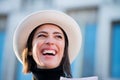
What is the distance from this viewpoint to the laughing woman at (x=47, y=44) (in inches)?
52.3

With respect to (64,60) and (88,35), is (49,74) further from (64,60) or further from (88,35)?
(88,35)

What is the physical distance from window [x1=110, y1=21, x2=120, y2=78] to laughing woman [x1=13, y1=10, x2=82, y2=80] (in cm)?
462

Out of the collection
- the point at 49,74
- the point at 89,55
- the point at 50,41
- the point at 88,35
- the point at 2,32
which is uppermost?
the point at 2,32

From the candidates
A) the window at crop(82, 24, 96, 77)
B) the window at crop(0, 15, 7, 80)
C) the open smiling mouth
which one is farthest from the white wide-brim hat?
the window at crop(0, 15, 7, 80)

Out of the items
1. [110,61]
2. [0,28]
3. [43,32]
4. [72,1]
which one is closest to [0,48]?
[0,28]

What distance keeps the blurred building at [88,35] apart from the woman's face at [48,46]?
4.53 m

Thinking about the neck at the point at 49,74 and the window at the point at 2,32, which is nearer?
the neck at the point at 49,74

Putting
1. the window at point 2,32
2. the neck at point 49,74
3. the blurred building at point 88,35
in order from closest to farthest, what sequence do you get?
the neck at point 49,74 → the blurred building at point 88,35 → the window at point 2,32

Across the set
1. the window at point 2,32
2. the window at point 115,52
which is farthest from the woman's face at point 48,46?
the window at point 2,32

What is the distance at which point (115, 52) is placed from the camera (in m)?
6.09

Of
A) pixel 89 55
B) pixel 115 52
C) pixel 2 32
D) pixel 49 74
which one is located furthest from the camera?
pixel 2 32

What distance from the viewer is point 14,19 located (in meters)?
6.87

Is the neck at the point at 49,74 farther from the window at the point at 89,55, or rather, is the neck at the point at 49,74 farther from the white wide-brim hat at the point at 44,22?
the window at the point at 89,55

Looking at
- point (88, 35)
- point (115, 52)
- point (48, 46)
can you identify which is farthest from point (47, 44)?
point (88, 35)
